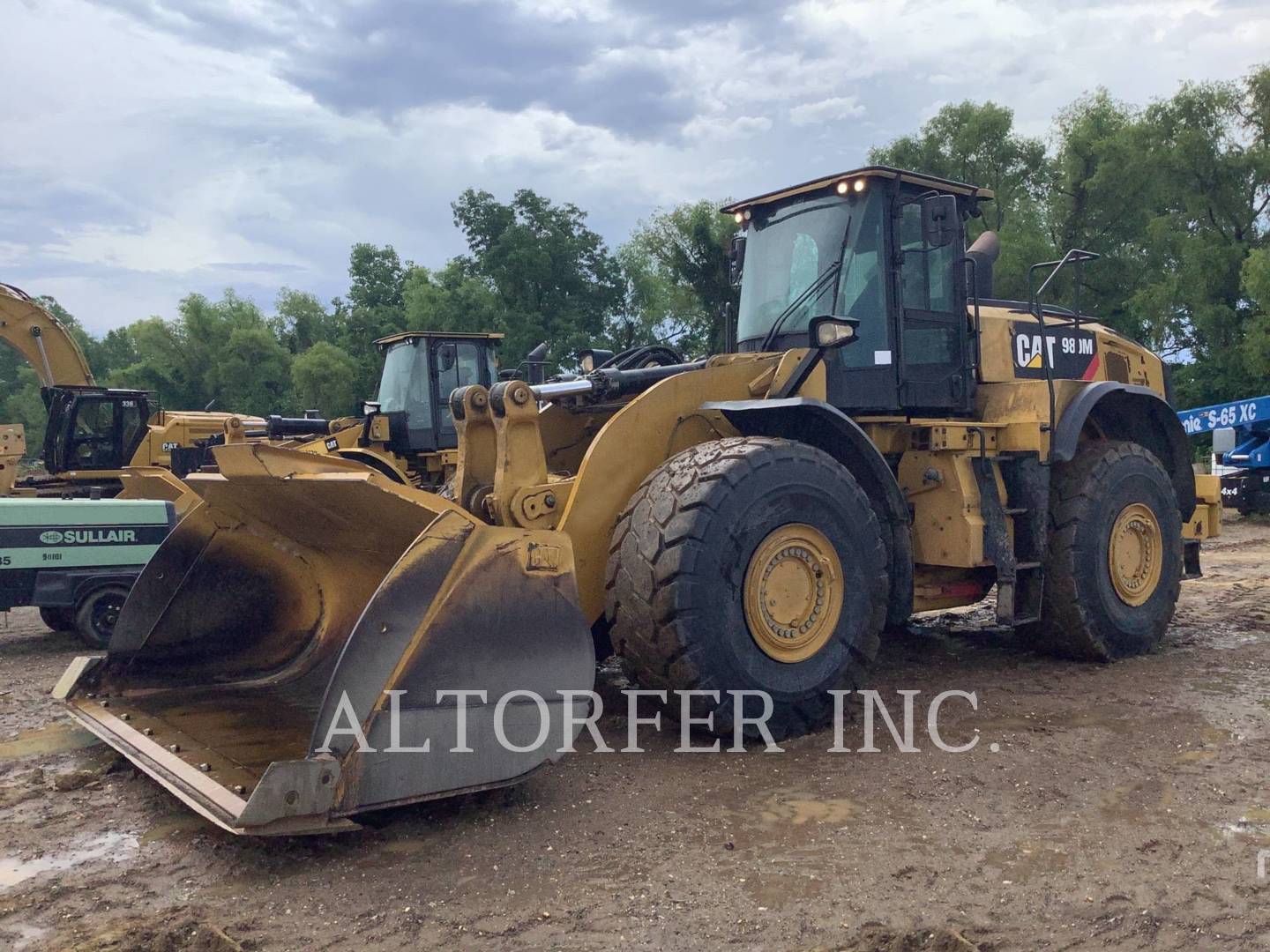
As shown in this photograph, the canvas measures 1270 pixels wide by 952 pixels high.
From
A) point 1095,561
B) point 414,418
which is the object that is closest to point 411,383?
point 414,418

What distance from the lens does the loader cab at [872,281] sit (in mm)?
5641

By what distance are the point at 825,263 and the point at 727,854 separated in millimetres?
3345

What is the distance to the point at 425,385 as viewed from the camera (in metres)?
12.3

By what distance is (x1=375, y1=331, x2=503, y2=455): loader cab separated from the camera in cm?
1227

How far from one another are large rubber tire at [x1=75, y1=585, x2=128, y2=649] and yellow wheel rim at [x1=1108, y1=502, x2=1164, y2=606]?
6.58m

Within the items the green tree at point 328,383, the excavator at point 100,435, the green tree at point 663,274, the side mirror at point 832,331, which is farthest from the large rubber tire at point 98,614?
the green tree at point 328,383

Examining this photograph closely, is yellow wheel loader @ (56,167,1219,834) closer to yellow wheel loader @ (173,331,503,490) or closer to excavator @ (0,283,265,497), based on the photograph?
yellow wheel loader @ (173,331,503,490)

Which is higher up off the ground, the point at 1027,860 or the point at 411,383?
the point at 411,383

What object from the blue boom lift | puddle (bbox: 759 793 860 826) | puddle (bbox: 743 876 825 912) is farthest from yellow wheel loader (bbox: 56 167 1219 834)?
the blue boom lift

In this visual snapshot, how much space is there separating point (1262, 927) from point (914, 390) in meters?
3.41

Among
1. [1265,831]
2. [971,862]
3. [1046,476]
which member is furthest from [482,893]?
[1046,476]

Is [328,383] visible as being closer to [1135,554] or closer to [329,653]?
[329,653]

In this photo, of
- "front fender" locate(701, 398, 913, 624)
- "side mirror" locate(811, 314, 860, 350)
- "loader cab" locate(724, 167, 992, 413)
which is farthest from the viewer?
"loader cab" locate(724, 167, 992, 413)

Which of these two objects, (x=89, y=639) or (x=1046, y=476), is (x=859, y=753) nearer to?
(x=1046, y=476)
